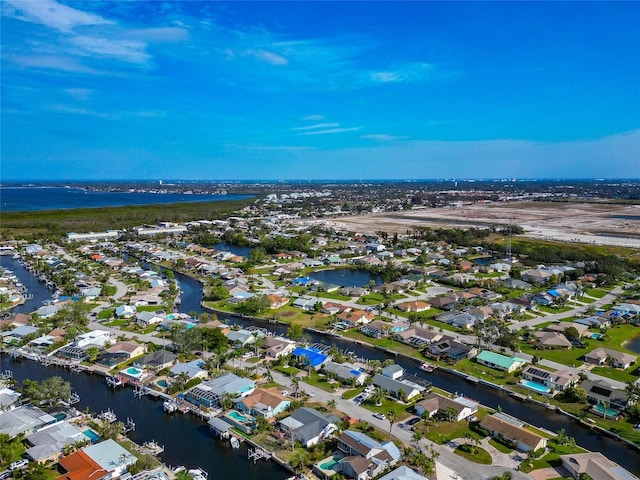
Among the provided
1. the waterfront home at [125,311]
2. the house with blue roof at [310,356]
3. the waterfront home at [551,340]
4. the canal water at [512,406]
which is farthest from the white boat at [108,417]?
the waterfront home at [551,340]

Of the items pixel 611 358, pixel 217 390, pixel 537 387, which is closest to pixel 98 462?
pixel 217 390

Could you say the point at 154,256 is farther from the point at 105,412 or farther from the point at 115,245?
the point at 105,412

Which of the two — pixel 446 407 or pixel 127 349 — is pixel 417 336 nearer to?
pixel 446 407

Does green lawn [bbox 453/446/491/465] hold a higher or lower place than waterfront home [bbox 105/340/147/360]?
lower

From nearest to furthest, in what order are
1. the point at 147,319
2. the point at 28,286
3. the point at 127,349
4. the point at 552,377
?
1. the point at 552,377
2. the point at 127,349
3. the point at 147,319
4. the point at 28,286

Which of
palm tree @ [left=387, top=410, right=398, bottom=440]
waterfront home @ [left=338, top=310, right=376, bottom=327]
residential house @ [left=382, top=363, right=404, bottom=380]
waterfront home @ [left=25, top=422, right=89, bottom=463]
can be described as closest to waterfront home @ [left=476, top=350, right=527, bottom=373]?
residential house @ [left=382, top=363, right=404, bottom=380]

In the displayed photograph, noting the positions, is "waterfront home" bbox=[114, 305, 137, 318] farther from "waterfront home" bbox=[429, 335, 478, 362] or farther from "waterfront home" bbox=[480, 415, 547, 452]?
"waterfront home" bbox=[480, 415, 547, 452]

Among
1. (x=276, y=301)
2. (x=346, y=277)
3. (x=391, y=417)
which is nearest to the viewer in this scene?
(x=391, y=417)
